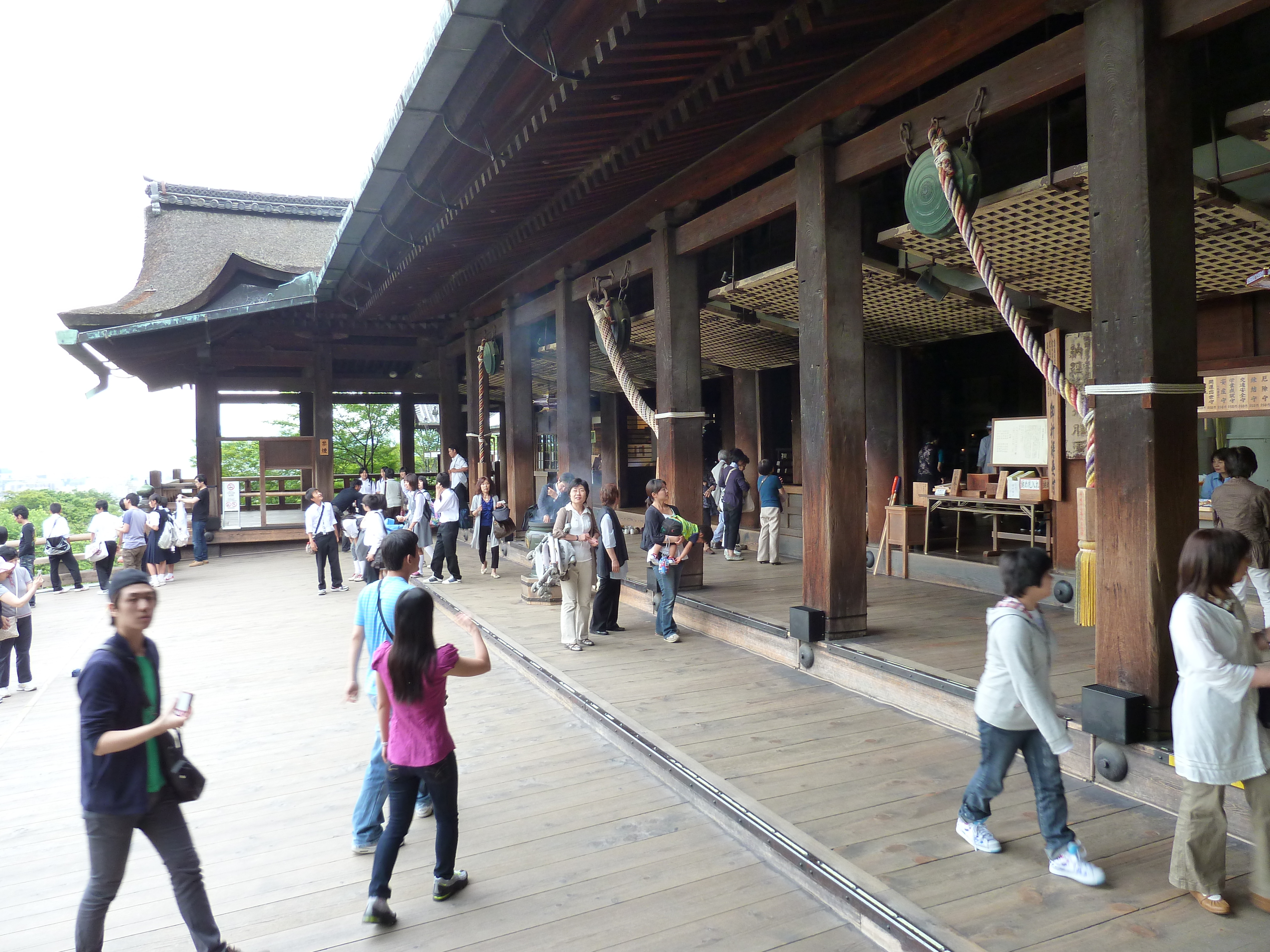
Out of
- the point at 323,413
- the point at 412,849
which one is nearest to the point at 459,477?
the point at 323,413

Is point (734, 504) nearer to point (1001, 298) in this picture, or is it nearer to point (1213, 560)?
point (1001, 298)

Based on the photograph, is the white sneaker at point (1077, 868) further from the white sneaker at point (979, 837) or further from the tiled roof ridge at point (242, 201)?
the tiled roof ridge at point (242, 201)

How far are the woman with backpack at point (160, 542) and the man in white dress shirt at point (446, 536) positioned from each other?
4.00 m

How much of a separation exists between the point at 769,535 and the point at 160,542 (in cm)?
837

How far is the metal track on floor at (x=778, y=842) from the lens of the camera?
2.37m

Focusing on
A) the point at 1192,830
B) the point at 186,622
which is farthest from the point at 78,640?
the point at 1192,830

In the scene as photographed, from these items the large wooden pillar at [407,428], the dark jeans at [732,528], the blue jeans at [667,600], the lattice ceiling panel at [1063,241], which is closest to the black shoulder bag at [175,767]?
the blue jeans at [667,600]

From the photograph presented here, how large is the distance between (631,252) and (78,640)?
6690 millimetres

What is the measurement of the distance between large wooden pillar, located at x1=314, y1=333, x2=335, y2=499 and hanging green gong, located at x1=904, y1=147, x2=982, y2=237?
11.9m

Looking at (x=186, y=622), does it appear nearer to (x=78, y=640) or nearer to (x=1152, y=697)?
(x=78, y=640)

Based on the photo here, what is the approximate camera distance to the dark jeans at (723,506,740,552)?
936cm

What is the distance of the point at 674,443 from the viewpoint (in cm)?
690

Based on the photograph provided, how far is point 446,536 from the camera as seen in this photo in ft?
31.0

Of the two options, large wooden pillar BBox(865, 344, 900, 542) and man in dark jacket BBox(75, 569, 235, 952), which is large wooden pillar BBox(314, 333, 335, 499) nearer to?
large wooden pillar BBox(865, 344, 900, 542)
